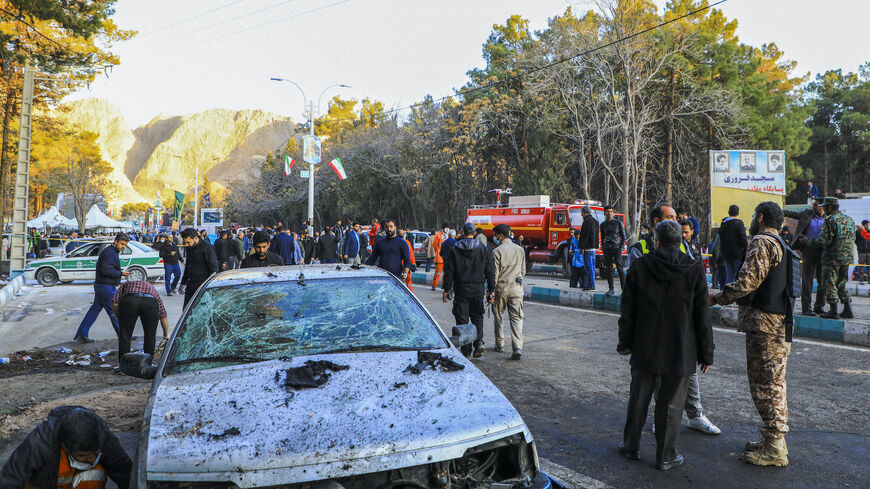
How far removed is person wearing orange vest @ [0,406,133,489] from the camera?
287 centimetres

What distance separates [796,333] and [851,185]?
39182 millimetres

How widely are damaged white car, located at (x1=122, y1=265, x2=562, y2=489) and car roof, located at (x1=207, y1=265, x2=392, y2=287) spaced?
0.36ft

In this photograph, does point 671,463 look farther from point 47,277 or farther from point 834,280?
point 47,277

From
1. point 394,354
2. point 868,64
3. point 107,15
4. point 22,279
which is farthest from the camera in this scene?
point 868,64

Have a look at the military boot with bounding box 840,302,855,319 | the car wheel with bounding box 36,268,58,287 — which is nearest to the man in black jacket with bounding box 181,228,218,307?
the military boot with bounding box 840,302,855,319

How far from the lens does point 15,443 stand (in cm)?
473

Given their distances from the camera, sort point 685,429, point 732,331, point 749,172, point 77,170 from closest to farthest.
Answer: point 685,429, point 732,331, point 749,172, point 77,170

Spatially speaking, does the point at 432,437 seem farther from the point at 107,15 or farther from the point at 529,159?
the point at 529,159

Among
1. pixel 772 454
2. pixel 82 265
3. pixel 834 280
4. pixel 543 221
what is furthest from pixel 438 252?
pixel 772 454

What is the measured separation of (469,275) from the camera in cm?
773

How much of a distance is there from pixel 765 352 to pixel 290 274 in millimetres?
3264

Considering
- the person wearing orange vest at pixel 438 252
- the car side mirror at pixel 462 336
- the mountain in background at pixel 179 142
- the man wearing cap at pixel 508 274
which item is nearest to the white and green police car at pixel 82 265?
the person wearing orange vest at pixel 438 252

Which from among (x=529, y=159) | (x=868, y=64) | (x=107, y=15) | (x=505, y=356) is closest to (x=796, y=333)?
(x=505, y=356)

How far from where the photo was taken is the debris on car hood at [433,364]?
10.3ft
